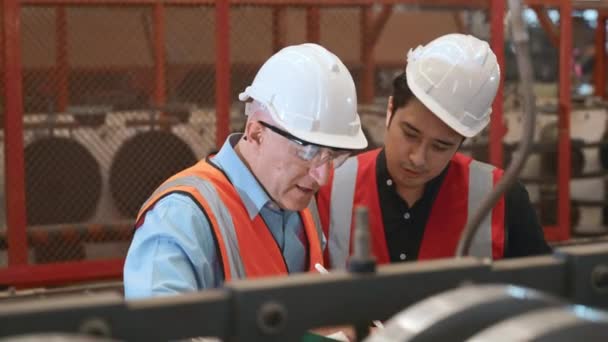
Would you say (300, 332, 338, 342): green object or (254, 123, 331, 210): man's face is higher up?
(254, 123, 331, 210): man's face

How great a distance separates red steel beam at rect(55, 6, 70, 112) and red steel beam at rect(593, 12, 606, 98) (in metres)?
5.15

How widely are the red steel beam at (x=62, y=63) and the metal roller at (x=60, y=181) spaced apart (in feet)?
0.85

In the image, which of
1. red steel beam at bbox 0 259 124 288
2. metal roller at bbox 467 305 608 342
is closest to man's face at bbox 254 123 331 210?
metal roller at bbox 467 305 608 342

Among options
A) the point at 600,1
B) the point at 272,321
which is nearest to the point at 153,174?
the point at 600,1

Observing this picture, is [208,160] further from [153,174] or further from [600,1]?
[600,1]

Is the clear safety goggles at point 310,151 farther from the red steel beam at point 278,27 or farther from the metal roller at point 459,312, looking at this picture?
the red steel beam at point 278,27

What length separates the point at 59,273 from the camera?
584 cm

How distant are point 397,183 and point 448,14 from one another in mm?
5472

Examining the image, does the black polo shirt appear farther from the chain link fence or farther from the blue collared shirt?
the chain link fence

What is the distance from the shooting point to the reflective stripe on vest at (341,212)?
9.57 ft

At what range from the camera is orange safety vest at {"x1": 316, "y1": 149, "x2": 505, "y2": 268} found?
2959 millimetres

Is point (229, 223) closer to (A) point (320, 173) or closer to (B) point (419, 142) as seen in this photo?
(A) point (320, 173)

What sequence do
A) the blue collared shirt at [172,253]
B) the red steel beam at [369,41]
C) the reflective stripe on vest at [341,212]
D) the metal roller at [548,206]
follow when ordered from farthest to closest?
the metal roller at [548,206] → the red steel beam at [369,41] → the reflective stripe on vest at [341,212] → the blue collared shirt at [172,253]

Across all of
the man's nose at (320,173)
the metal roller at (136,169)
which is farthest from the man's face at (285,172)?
the metal roller at (136,169)
